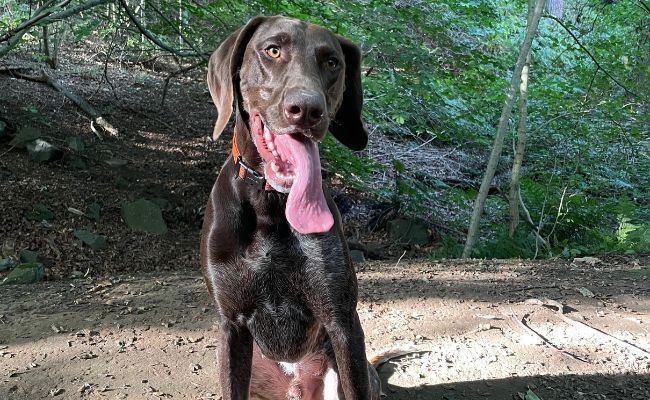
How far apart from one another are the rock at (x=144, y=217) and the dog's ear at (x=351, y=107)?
4.80m

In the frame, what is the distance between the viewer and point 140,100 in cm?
1054

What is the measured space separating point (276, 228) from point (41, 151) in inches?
244

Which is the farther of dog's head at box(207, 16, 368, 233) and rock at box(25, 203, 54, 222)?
rock at box(25, 203, 54, 222)

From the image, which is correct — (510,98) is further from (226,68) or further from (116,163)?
(116,163)

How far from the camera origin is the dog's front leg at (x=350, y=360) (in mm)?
2441

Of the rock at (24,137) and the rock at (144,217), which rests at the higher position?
the rock at (24,137)

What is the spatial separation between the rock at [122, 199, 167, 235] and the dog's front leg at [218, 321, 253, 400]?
187 inches

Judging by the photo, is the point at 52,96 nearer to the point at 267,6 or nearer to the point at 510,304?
the point at 267,6

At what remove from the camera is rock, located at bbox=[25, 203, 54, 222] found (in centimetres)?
656

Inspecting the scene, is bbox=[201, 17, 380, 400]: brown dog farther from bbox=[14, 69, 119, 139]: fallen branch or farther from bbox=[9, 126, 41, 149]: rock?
bbox=[14, 69, 119, 139]: fallen branch

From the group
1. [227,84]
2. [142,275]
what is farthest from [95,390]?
[142,275]

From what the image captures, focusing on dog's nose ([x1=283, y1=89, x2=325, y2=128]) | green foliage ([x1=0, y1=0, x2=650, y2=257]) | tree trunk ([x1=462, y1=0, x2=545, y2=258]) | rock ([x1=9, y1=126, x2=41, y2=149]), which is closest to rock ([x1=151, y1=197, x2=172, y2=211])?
rock ([x1=9, y1=126, x2=41, y2=149])

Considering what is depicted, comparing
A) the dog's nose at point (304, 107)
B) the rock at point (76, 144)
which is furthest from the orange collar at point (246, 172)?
the rock at point (76, 144)

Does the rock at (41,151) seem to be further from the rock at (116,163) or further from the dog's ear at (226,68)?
the dog's ear at (226,68)
